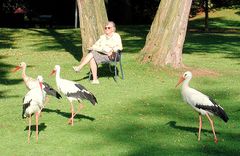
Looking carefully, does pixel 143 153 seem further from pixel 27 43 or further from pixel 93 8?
pixel 27 43

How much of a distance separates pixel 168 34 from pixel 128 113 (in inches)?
237

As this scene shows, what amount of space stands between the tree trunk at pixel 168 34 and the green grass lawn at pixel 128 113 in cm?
48

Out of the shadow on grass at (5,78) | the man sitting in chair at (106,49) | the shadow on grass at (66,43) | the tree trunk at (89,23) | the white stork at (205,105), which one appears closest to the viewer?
the white stork at (205,105)

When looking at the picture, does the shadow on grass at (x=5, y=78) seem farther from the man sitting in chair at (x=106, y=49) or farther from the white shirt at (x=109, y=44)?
the white shirt at (x=109, y=44)

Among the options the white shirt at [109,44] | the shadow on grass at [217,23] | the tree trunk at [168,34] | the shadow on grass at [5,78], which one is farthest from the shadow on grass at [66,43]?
the shadow on grass at [217,23]

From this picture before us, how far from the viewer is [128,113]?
11.9 m

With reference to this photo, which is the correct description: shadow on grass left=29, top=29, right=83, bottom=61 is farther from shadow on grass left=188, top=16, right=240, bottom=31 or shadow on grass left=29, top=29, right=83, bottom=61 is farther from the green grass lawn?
shadow on grass left=188, top=16, right=240, bottom=31

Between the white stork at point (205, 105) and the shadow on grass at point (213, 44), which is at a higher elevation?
the white stork at point (205, 105)

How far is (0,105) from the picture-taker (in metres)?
12.5

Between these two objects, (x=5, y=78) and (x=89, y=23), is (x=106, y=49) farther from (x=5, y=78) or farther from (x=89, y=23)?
(x=5, y=78)

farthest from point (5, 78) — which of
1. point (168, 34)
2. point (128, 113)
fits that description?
point (128, 113)

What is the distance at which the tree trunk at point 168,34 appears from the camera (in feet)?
56.8

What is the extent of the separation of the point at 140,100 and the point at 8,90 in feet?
11.1

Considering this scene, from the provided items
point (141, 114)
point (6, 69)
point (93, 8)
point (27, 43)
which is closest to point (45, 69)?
point (6, 69)
